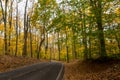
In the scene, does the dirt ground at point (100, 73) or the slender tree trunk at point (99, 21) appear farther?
the slender tree trunk at point (99, 21)

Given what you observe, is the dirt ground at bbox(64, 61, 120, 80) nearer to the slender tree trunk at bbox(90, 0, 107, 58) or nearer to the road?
the road

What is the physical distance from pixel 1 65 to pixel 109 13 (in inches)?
593

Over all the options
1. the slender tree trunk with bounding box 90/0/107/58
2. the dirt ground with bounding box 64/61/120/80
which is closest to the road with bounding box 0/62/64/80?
the dirt ground with bounding box 64/61/120/80

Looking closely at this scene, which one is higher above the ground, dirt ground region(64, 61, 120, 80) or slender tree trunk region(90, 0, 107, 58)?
slender tree trunk region(90, 0, 107, 58)

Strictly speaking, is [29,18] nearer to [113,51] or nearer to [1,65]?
[1,65]

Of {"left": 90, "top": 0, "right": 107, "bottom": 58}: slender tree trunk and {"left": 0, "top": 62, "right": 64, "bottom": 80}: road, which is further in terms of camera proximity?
{"left": 90, "top": 0, "right": 107, "bottom": 58}: slender tree trunk

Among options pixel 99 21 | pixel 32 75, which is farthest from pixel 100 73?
pixel 32 75

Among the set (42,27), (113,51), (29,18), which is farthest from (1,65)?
(42,27)

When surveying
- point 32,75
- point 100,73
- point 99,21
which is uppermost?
point 99,21

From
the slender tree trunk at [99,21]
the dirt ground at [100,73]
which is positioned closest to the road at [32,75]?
the dirt ground at [100,73]

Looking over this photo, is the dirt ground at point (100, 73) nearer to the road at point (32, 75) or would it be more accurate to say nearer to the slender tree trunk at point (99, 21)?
the road at point (32, 75)

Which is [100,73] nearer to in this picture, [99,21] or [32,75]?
[99,21]

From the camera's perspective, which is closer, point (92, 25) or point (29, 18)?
point (92, 25)

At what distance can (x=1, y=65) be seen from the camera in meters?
25.6
